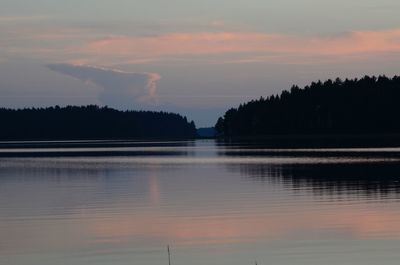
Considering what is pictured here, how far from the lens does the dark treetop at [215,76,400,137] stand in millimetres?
152125

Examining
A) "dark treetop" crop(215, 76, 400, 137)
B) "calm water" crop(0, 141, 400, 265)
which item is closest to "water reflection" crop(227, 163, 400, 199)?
"calm water" crop(0, 141, 400, 265)

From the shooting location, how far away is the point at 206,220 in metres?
27.5

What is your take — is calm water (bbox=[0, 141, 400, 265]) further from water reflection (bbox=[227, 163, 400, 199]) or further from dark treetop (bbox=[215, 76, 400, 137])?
dark treetop (bbox=[215, 76, 400, 137])

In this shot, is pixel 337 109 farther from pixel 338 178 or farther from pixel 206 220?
pixel 206 220

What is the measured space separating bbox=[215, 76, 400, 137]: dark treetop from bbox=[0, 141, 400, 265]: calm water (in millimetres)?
104557

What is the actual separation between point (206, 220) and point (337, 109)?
135m

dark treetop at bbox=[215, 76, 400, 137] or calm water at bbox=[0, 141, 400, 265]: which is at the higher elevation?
dark treetop at bbox=[215, 76, 400, 137]

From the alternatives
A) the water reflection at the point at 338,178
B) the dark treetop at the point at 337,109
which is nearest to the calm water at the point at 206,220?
the water reflection at the point at 338,178

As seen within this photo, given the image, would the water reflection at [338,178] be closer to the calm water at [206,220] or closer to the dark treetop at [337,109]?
the calm water at [206,220]

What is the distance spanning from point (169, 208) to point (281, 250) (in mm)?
11807

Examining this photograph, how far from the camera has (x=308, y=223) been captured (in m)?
26.0

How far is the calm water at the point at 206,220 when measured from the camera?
2048 cm

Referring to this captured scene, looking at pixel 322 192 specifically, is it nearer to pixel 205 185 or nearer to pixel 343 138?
pixel 205 185

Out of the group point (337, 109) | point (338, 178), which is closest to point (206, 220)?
point (338, 178)
